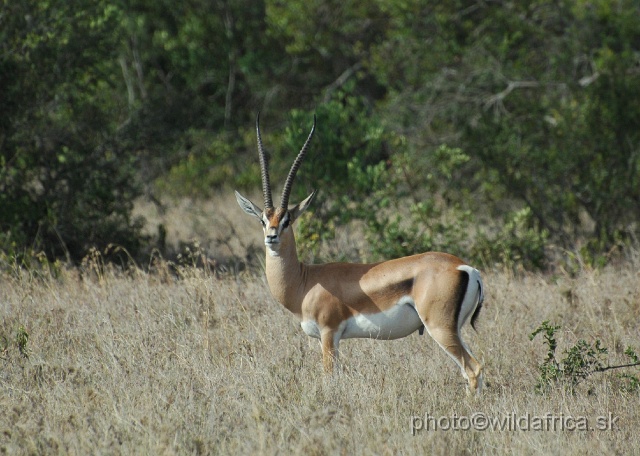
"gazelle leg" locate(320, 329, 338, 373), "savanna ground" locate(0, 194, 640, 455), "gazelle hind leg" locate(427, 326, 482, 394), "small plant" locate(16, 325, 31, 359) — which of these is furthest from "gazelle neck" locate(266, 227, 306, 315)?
"small plant" locate(16, 325, 31, 359)

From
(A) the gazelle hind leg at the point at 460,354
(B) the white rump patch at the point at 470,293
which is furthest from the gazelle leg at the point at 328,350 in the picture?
(B) the white rump patch at the point at 470,293

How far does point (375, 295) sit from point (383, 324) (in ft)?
0.68

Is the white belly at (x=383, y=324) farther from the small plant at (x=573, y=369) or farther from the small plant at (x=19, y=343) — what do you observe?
the small plant at (x=19, y=343)

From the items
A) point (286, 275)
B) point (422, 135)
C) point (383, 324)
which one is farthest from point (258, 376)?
point (422, 135)

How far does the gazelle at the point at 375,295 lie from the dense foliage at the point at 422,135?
3.26 metres

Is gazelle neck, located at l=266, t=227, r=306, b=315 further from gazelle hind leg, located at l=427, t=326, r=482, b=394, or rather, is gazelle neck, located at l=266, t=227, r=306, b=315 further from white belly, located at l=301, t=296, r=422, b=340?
gazelle hind leg, located at l=427, t=326, r=482, b=394

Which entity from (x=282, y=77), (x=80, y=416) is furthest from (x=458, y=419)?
(x=282, y=77)

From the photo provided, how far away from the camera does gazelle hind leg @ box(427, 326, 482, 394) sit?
576cm

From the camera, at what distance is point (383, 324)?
6.00 metres

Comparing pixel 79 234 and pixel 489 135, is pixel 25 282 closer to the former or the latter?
pixel 79 234

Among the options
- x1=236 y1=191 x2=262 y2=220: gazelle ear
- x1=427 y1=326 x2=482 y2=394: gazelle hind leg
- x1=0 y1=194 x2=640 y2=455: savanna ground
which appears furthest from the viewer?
x1=236 y1=191 x2=262 y2=220: gazelle ear

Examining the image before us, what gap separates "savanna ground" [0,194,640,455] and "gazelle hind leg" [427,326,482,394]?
0.42ft

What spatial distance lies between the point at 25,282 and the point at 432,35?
992 cm

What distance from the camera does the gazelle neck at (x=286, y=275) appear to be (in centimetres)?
620
